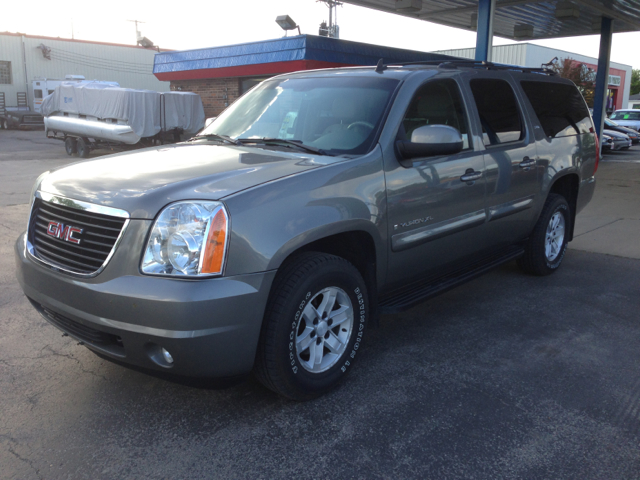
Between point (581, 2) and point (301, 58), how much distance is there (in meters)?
7.77

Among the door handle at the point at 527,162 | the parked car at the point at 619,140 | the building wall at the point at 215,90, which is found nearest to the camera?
the door handle at the point at 527,162

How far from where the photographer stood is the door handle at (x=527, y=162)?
15.3ft

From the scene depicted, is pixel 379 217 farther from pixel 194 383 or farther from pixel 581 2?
pixel 581 2

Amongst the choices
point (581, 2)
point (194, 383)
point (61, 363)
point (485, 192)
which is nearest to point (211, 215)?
point (194, 383)

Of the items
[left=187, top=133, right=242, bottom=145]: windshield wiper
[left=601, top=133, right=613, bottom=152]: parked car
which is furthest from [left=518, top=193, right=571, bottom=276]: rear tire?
[left=601, top=133, right=613, bottom=152]: parked car

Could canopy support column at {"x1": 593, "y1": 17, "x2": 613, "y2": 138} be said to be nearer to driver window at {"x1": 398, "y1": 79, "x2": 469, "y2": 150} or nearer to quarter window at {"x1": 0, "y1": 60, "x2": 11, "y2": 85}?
driver window at {"x1": 398, "y1": 79, "x2": 469, "y2": 150}

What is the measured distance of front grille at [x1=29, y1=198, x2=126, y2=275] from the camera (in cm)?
269

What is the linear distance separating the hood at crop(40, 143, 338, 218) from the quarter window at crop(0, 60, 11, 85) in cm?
4106

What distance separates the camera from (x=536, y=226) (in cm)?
520

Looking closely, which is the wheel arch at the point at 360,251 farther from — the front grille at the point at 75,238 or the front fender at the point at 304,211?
the front grille at the point at 75,238

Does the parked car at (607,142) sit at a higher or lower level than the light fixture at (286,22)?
lower

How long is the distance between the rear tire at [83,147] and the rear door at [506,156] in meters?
16.5

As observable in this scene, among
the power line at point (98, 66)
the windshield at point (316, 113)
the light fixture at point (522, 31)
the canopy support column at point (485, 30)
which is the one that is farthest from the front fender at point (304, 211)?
the power line at point (98, 66)

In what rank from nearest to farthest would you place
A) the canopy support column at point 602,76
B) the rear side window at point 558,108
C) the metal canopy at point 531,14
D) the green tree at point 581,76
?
1. the rear side window at point 558,108
2. the metal canopy at point 531,14
3. the canopy support column at point 602,76
4. the green tree at point 581,76
